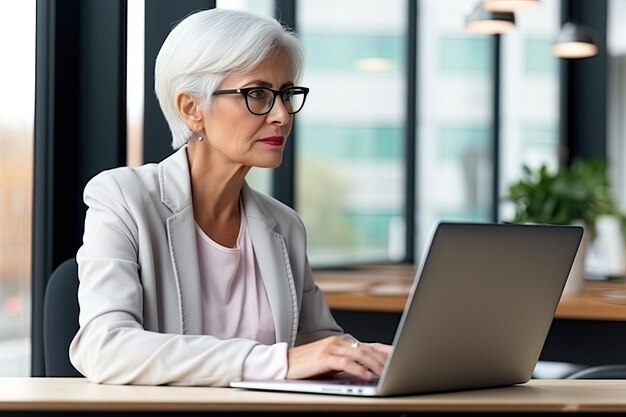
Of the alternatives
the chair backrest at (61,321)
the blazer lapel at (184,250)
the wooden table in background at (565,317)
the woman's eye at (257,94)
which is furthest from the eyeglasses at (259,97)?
the wooden table in background at (565,317)

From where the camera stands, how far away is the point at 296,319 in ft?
8.46

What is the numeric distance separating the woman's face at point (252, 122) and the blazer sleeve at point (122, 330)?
224mm

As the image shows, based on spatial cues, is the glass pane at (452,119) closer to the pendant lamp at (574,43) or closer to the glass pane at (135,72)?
the pendant lamp at (574,43)

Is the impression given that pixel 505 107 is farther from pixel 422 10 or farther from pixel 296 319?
pixel 296 319

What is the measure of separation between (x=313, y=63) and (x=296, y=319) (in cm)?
367

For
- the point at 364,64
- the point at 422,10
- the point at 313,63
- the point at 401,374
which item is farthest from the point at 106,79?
the point at 422,10

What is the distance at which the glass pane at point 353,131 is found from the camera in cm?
605

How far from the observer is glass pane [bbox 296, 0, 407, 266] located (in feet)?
19.9

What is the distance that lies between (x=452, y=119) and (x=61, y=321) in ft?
16.6

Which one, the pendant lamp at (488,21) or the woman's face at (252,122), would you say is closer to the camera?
the woman's face at (252,122)

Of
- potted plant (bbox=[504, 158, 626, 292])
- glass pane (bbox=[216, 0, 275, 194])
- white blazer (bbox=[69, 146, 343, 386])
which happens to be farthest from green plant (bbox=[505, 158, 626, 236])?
white blazer (bbox=[69, 146, 343, 386])

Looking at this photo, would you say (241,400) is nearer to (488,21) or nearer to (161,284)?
(161,284)

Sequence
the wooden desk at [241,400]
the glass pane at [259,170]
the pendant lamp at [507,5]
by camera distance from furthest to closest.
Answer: the glass pane at [259,170] → the pendant lamp at [507,5] → the wooden desk at [241,400]

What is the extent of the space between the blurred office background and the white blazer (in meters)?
0.60
